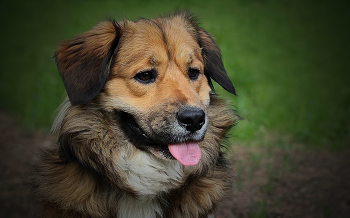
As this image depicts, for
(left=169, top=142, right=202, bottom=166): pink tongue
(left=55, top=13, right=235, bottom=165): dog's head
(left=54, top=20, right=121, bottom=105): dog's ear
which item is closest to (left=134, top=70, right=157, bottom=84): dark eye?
(left=55, top=13, right=235, bottom=165): dog's head

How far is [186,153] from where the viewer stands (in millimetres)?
2848

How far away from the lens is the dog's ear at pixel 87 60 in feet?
9.32

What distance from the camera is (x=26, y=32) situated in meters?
12.9

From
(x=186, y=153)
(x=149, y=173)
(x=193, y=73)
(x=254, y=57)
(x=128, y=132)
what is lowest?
(x=254, y=57)

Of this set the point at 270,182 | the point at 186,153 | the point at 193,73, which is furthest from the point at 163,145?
the point at 270,182

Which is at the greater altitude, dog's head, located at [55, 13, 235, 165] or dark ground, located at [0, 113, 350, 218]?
dog's head, located at [55, 13, 235, 165]

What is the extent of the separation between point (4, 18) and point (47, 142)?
31.3 feet

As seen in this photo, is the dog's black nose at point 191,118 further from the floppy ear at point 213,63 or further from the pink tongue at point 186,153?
the floppy ear at point 213,63

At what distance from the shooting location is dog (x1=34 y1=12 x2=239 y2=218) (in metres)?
2.84

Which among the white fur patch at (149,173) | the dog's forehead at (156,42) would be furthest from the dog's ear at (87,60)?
the white fur patch at (149,173)

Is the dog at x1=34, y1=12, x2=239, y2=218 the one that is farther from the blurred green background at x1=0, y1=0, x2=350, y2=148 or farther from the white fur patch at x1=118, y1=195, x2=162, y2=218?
the blurred green background at x1=0, y1=0, x2=350, y2=148

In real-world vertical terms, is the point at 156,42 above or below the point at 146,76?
above

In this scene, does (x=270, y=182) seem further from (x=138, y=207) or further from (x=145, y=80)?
(x=145, y=80)

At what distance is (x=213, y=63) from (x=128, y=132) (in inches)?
39.8
